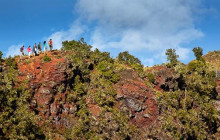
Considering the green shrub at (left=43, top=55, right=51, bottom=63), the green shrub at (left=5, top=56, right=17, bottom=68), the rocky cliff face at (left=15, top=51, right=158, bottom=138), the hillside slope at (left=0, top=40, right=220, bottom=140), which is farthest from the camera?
the green shrub at (left=43, top=55, right=51, bottom=63)

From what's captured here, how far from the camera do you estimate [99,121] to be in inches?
1385

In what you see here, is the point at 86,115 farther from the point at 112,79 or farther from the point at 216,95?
the point at 216,95

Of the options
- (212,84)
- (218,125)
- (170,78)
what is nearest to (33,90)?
(170,78)

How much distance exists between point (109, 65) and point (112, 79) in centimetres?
489

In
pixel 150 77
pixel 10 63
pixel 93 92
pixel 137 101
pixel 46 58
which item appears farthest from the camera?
pixel 150 77

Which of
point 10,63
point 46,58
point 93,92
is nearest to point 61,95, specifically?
point 93,92

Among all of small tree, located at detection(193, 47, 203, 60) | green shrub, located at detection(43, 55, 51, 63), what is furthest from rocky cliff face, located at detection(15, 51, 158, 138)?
small tree, located at detection(193, 47, 203, 60)

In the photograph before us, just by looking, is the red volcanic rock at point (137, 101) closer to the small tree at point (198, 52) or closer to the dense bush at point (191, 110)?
the dense bush at point (191, 110)

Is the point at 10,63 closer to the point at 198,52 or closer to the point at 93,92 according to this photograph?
the point at 93,92

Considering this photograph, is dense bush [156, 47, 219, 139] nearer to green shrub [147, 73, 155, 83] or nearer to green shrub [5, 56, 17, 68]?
green shrub [147, 73, 155, 83]

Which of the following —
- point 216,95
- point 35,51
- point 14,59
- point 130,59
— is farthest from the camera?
point 130,59

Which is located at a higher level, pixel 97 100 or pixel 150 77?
pixel 150 77

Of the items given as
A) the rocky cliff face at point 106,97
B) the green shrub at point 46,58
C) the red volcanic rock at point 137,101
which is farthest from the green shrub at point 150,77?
the green shrub at point 46,58

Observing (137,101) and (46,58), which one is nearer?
(137,101)
